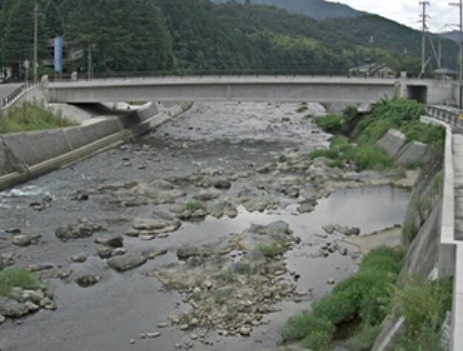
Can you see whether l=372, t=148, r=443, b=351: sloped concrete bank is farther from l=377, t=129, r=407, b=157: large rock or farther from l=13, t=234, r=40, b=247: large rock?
l=377, t=129, r=407, b=157: large rock

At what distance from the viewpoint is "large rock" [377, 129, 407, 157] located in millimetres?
38250

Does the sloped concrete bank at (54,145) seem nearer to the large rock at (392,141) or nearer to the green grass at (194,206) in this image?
the green grass at (194,206)

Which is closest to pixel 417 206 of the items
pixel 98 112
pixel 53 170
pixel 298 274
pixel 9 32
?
pixel 298 274

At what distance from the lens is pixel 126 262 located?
65.7 ft

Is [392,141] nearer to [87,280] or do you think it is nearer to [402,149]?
[402,149]

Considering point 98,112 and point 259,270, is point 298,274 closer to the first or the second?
point 259,270

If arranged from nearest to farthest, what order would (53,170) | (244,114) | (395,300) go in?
1. (395,300)
2. (53,170)
3. (244,114)

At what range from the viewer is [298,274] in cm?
1903

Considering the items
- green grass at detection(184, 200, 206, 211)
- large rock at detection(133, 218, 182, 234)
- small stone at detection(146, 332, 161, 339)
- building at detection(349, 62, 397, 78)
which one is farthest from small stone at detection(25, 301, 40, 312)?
building at detection(349, 62, 397, 78)

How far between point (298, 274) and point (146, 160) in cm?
2490

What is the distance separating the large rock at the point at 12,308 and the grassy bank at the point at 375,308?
648 centimetres

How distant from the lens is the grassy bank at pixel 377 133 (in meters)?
36.9

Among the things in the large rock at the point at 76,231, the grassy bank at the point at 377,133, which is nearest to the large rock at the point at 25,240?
the large rock at the point at 76,231

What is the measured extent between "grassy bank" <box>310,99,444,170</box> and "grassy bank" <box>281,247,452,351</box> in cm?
1581
